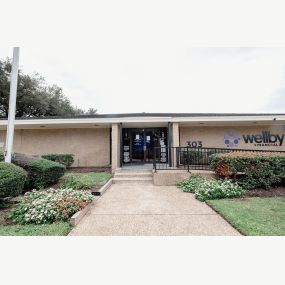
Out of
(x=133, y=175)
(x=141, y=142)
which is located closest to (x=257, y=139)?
(x=141, y=142)

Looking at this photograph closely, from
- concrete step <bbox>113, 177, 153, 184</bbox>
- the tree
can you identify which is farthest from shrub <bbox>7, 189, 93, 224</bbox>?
the tree

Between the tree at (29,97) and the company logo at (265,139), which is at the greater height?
the tree at (29,97)

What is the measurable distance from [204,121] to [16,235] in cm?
974

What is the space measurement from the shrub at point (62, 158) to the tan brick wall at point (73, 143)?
3.14 ft

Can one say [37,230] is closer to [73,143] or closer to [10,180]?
[10,180]

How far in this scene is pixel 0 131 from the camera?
11953 millimetres

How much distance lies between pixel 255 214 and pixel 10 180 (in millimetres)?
5855

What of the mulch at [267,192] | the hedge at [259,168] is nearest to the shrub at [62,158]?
the hedge at [259,168]

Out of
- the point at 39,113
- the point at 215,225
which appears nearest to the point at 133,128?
the point at 215,225

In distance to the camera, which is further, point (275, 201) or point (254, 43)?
point (275, 201)

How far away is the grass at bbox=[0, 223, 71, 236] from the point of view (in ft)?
10.2

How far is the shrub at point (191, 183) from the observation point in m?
6.45

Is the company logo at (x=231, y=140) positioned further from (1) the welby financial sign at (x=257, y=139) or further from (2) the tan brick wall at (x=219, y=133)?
(2) the tan brick wall at (x=219, y=133)
